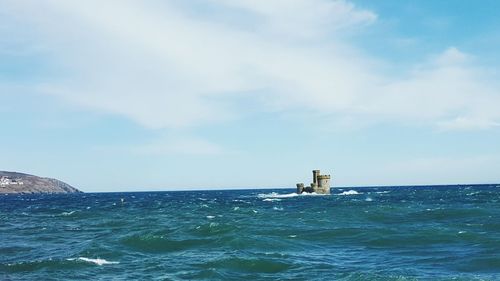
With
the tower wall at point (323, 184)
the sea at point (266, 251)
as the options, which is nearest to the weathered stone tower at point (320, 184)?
the tower wall at point (323, 184)

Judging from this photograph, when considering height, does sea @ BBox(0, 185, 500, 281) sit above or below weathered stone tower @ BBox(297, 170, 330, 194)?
below

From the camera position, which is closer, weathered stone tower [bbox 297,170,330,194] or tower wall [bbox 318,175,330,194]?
tower wall [bbox 318,175,330,194]

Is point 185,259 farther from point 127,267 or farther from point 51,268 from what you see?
point 51,268

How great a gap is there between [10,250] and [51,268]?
9217 mm

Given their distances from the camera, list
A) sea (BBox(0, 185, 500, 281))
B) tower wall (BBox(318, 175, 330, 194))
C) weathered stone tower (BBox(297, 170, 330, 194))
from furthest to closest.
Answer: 1. weathered stone tower (BBox(297, 170, 330, 194))
2. tower wall (BBox(318, 175, 330, 194))
3. sea (BBox(0, 185, 500, 281))

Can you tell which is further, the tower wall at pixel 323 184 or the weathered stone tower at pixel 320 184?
the weathered stone tower at pixel 320 184

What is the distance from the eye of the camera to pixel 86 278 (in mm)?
23781

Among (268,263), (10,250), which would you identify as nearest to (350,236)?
(268,263)

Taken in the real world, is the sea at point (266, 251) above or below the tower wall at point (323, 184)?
below

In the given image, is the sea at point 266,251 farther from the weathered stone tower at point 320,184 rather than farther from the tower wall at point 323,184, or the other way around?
the weathered stone tower at point 320,184

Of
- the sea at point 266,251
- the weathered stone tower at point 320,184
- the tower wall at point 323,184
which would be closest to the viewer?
the sea at point 266,251

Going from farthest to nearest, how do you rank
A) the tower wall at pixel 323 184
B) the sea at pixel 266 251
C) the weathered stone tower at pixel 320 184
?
the weathered stone tower at pixel 320 184
the tower wall at pixel 323 184
the sea at pixel 266 251

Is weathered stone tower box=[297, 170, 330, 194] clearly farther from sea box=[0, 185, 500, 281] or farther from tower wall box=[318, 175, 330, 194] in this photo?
sea box=[0, 185, 500, 281]

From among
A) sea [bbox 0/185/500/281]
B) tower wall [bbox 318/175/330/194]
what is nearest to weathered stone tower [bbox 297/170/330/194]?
tower wall [bbox 318/175/330/194]
